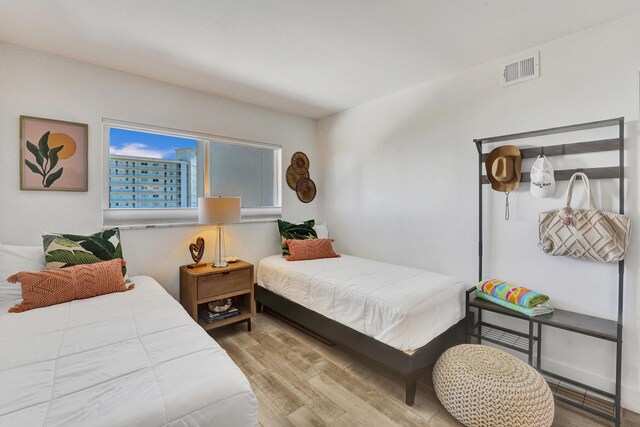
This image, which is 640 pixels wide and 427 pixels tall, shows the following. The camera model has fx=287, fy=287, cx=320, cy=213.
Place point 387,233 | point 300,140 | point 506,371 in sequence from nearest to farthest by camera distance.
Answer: point 506,371 < point 387,233 < point 300,140

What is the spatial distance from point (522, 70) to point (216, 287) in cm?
320

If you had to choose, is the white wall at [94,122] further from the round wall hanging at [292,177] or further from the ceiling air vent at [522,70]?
the ceiling air vent at [522,70]

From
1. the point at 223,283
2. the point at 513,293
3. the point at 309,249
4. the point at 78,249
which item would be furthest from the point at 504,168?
the point at 78,249

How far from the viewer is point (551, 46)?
7.01 feet

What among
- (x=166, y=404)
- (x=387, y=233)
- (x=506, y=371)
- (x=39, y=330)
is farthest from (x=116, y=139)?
(x=506, y=371)

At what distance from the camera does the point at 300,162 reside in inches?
157

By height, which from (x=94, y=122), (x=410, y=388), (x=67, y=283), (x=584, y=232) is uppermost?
(x=94, y=122)

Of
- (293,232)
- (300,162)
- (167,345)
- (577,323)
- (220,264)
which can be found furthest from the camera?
(300,162)

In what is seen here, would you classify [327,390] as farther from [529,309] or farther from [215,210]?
[215,210]

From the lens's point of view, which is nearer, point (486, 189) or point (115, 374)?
point (115, 374)

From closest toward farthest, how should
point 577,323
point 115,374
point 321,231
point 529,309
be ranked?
1. point 115,374
2. point 577,323
3. point 529,309
4. point 321,231

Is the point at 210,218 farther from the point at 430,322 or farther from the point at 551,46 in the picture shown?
the point at 551,46

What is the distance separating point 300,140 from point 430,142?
1.82 metres

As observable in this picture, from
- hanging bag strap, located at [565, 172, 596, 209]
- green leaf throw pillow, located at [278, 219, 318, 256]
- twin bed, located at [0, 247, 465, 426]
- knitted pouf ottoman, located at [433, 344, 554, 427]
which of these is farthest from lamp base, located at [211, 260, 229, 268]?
hanging bag strap, located at [565, 172, 596, 209]
